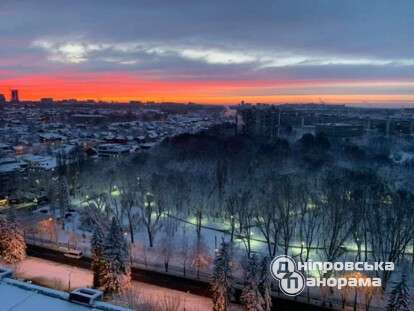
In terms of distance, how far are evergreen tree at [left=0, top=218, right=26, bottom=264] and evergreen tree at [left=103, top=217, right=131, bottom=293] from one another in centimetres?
579

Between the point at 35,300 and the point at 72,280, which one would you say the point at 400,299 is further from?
the point at 72,280

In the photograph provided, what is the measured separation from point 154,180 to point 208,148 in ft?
49.1

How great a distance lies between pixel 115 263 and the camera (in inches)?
713

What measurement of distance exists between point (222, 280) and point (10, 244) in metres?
12.0

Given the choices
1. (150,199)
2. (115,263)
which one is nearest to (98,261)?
(115,263)

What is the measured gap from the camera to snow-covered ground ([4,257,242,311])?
17953 mm


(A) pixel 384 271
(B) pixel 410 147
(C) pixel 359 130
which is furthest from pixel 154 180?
(C) pixel 359 130

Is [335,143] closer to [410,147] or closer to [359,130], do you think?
[410,147]

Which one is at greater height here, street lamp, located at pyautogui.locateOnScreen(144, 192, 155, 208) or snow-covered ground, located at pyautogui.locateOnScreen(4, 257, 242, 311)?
street lamp, located at pyautogui.locateOnScreen(144, 192, 155, 208)

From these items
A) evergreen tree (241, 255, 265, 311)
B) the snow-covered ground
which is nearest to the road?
the snow-covered ground

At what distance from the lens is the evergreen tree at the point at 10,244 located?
68.2 feet

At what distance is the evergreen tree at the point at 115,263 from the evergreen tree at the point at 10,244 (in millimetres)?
5795

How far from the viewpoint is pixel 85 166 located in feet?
130

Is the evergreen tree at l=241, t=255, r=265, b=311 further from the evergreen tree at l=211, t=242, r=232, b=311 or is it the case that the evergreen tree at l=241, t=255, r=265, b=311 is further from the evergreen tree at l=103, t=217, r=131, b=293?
the evergreen tree at l=103, t=217, r=131, b=293
